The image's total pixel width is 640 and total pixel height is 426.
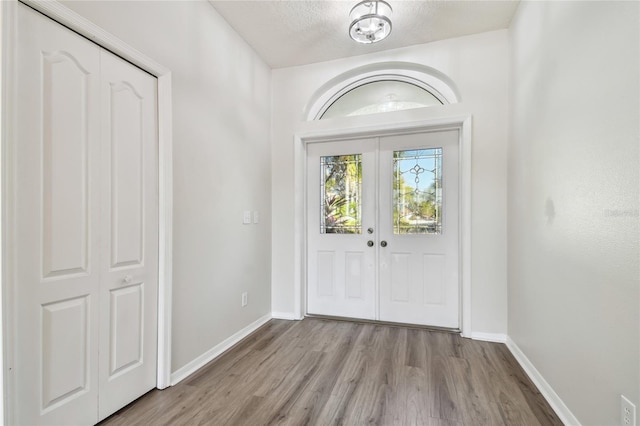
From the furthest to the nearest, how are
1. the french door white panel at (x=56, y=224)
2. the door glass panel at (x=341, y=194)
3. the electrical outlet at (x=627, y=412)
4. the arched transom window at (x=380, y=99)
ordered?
the door glass panel at (x=341, y=194)
the arched transom window at (x=380, y=99)
the french door white panel at (x=56, y=224)
the electrical outlet at (x=627, y=412)

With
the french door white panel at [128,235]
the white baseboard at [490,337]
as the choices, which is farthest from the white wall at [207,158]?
the white baseboard at [490,337]

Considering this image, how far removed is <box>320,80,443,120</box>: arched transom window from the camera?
10.4ft

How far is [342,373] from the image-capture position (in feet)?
7.16

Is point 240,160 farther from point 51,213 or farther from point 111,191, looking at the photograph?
point 51,213

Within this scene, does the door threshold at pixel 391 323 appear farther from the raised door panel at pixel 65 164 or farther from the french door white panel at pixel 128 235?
the raised door panel at pixel 65 164

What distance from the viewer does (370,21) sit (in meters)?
2.35

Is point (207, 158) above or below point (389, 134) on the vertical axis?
below

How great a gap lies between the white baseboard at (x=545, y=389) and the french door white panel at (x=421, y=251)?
27.4 inches

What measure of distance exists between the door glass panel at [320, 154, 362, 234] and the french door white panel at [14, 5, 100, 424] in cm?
223

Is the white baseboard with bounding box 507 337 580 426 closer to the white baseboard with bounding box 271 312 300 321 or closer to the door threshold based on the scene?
the door threshold

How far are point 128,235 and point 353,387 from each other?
175 cm

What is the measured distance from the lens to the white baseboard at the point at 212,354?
2.07 m

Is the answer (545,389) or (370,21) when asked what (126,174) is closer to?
(370,21)

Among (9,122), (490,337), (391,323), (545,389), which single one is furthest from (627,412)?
(9,122)
